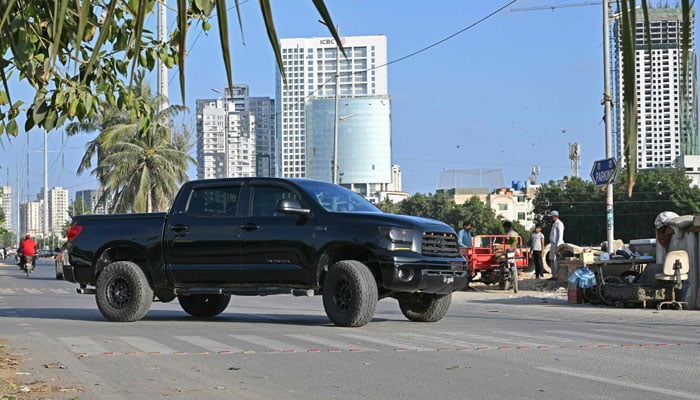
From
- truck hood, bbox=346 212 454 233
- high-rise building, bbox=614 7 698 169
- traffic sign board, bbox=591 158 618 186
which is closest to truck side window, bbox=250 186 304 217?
truck hood, bbox=346 212 454 233

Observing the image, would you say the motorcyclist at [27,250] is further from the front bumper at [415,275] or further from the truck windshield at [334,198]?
the front bumper at [415,275]

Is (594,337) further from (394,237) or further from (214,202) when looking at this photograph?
(214,202)

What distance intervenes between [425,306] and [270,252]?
7.85 ft

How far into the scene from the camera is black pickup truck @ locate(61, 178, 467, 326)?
44.0ft

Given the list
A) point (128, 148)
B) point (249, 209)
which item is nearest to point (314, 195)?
point (249, 209)

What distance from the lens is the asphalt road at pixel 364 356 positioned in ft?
26.3

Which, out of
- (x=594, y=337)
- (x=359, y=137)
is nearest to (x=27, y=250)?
(x=594, y=337)

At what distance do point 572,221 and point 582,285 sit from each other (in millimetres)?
98195

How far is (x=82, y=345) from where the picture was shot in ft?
37.5

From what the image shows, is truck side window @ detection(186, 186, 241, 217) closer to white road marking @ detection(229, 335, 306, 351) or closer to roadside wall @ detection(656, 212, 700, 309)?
white road marking @ detection(229, 335, 306, 351)

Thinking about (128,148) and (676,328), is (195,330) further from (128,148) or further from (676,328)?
(128,148)

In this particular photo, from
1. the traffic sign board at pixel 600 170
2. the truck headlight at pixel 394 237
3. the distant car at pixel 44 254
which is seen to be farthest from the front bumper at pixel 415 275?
the distant car at pixel 44 254

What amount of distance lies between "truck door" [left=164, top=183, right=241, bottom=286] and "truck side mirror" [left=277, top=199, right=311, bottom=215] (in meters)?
0.90

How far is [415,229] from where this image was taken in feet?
44.7
